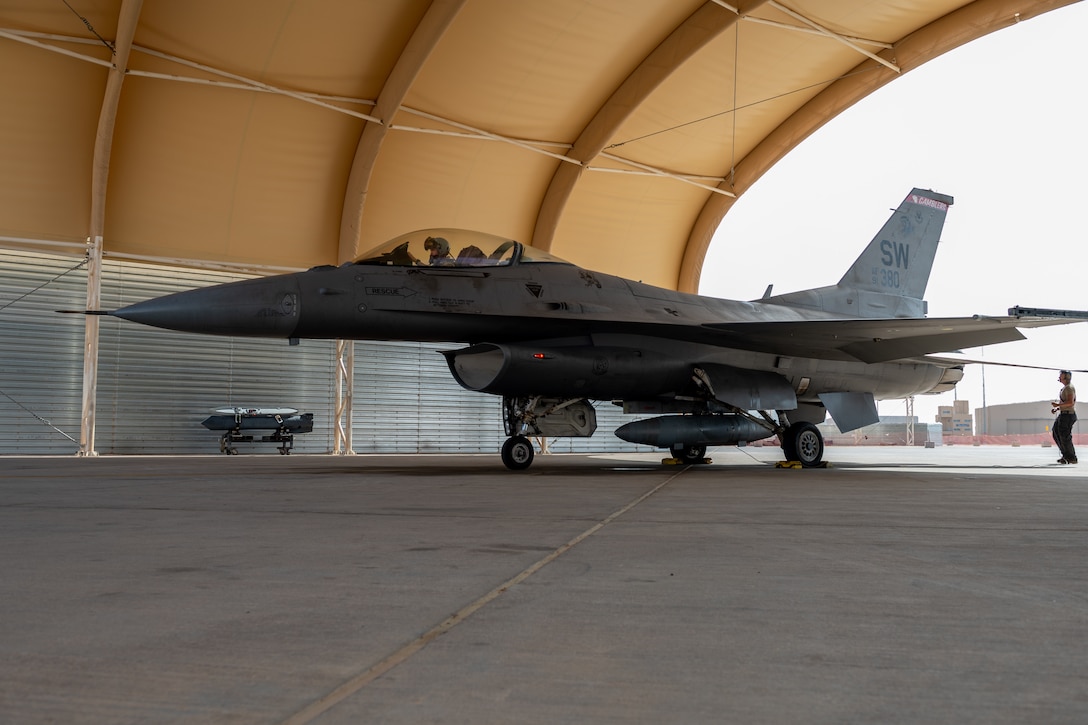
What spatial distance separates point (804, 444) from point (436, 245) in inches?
215

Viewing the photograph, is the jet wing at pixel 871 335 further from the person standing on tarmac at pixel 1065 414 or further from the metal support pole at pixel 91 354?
the metal support pole at pixel 91 354

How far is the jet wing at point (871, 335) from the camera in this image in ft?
30.9

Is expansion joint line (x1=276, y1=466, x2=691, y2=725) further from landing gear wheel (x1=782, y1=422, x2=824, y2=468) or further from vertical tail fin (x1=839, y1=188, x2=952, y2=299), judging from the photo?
vertical tail fin (x1=839, y1=188, x2=952, y2=299)

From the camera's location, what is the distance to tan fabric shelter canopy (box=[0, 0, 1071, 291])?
13266mm

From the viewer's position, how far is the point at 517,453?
9398 millimetres

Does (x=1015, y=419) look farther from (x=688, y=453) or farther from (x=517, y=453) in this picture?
(x=517, y=453)

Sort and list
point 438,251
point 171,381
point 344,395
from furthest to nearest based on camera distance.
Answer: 1. point 344,395
2. point 171,381
3. point 438,251

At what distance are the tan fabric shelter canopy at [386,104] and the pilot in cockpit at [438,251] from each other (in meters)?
5.23

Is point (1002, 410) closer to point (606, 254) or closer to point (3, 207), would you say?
point (606, 254)

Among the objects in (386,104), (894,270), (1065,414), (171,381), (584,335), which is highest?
(386,104)

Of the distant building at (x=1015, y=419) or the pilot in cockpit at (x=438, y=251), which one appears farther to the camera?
the distant building at (x=1015, y=419)

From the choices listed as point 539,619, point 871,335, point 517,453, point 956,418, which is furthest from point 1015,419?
point 539,619

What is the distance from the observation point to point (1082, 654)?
1.72 m

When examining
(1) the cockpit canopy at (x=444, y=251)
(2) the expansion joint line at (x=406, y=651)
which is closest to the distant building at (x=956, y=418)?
(1) the cockpit canopy at (x=444, y=251)
